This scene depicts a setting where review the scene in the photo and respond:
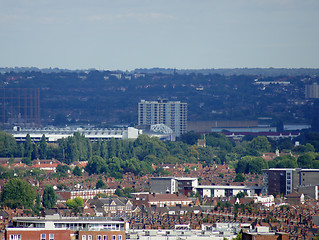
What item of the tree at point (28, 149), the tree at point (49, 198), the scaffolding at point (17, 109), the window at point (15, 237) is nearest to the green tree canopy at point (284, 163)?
the tree at point (28, 149)

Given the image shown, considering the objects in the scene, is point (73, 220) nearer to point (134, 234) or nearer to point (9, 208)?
point (134, 234)

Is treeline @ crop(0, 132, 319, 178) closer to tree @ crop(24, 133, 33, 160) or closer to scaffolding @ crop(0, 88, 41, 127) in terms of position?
tree @ crop(24, 133, 33, 160)

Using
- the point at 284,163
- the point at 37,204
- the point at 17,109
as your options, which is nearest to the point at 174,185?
the point at 284,163

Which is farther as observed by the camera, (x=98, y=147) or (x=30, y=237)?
(x=98, y=147)

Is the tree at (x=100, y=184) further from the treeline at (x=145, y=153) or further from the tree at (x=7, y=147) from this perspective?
the tree at (x=7, y=147)

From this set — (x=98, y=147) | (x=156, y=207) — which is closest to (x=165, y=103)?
(x=98, y=147)
